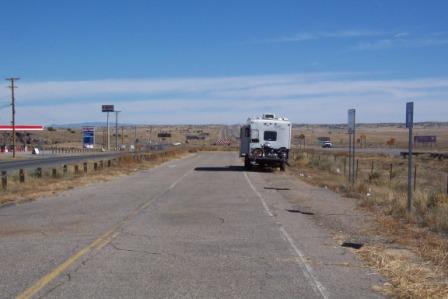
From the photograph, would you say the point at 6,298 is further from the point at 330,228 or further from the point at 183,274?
the point at 330,228

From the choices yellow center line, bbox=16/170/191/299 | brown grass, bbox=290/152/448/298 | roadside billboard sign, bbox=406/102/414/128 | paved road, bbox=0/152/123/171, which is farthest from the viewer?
paved road, bbox=0/152/123/171

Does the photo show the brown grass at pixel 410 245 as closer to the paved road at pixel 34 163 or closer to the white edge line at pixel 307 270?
the white edge line at pixel 307 270

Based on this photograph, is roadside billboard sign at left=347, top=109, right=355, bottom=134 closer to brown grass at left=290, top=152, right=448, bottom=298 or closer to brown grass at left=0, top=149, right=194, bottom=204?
brown grass at left=290, top=152, right=448, bottom=298

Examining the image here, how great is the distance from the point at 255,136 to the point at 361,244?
26.8 metres

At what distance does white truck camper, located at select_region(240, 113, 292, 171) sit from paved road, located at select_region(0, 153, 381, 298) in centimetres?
1972

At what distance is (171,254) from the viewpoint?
10.4m

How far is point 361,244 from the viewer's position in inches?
461

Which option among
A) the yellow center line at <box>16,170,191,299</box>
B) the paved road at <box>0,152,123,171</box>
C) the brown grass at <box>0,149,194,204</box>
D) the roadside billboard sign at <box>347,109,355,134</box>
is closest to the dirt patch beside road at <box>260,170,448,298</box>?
the yellow center line at <box>16,170,191,299</box>

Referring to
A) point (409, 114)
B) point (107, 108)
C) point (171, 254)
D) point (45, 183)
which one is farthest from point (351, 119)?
point (107, 108)

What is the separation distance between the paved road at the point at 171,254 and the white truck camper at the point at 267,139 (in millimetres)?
19723

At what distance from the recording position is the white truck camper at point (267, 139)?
38.3m

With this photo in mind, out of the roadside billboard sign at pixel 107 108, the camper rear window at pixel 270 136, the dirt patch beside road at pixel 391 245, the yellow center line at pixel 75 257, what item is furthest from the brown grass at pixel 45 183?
the roadside billboard sign at pixel 107 108

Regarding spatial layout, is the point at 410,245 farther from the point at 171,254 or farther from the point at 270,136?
the point at 270,136

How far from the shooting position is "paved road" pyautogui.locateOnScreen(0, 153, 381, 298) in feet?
26.3
